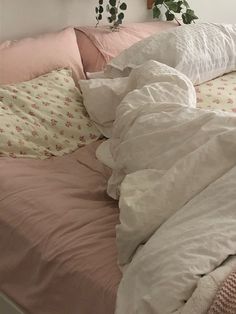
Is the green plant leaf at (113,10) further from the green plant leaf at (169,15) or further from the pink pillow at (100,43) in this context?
the green plant leaf at (169,15)

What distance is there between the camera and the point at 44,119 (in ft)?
5.30

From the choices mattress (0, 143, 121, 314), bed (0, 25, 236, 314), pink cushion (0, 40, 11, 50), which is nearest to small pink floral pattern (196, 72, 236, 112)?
bed (0, 25, 236, 314)

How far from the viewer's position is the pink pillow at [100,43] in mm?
1934

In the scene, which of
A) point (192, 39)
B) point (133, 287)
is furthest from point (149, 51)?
point (133, 287)

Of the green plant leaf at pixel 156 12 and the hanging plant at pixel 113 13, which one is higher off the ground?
the hanging plant at pixel 113 13

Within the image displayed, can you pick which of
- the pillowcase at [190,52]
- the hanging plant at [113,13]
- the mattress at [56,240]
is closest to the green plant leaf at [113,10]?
the hanging plant at [113,13]

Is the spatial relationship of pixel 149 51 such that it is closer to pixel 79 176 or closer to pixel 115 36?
pixel 115 36

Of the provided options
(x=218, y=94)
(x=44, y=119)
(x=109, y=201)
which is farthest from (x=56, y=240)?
(x=218, y=94)

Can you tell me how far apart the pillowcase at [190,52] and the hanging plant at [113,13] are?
8.3 inches

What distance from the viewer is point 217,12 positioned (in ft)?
9.26

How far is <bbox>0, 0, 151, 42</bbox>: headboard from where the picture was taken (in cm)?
187

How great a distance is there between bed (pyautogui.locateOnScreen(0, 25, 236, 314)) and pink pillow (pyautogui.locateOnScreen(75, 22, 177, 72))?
24cm

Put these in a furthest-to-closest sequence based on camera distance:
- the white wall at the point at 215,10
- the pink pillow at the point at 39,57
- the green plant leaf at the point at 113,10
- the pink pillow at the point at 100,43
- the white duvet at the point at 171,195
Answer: the white wall at the point at 215,10
the green plant leaf at the point at 113,10
the pink pillow at the point at 100,43
the pink pillow at the point at 39,57
the white duvet at the point at 171,195

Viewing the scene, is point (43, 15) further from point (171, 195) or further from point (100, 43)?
point (171, 195)
